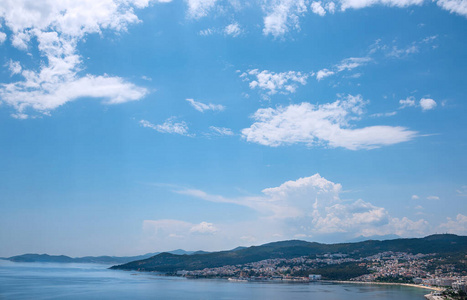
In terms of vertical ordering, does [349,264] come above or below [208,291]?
above

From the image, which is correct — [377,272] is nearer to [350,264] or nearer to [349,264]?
[350,264]

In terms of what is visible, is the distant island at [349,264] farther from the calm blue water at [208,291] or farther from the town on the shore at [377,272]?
the calm blue water at [208,291]

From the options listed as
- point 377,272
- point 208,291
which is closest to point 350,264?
point 377,272

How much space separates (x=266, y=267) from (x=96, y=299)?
239ft

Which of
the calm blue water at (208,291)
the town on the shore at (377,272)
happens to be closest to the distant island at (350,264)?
the town on the shore at (377,272)

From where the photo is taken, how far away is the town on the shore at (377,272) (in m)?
65.1

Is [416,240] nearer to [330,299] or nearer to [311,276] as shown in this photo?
[311,276]

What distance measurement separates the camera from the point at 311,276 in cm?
8800

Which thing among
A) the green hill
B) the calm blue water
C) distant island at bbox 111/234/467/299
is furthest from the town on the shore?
the calm blue water

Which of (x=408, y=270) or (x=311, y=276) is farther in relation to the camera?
(x=311, y=276)

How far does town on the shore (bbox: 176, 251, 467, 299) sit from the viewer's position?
65144mm

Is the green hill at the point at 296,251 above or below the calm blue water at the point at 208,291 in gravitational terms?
above

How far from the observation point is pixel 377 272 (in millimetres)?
83062

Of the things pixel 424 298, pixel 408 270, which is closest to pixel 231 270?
pixel 408 270
